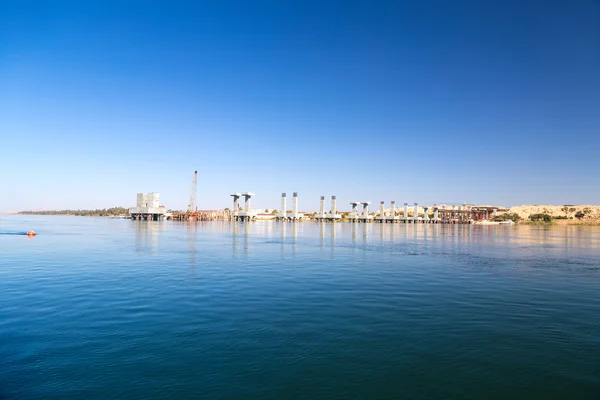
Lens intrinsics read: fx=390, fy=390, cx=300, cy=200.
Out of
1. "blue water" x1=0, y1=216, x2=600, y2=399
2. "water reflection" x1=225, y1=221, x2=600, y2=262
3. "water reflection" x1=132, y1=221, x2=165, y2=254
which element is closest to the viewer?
"blue water" x1=0, y1=216, x2=600, y2=399

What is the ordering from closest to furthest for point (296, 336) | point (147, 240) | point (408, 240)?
point (296, 336) → point (147, 240) → point (408, 240)

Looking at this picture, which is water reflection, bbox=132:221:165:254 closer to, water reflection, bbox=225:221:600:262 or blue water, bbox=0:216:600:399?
water reflection, bbox=225:221:600:262

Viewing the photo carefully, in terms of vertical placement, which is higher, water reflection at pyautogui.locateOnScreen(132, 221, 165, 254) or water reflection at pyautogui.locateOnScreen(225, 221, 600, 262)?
water reflection at pyautogui.locateOnScreen(132, 221, 165, 254)

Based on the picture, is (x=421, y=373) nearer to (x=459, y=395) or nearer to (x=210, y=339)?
(x=459, y=395)

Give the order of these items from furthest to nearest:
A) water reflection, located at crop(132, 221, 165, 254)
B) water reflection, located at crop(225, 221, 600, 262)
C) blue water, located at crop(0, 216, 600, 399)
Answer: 1. water reflection, located at crop(225, 221, 600, 262)
2. water reflection, located at crop(132, 221, 165, 254)
3. blue water, located at crop(0, 216, 600, 399)

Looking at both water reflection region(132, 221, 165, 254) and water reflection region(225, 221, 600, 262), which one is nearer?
water reflection region(132, 221, 165, 254)

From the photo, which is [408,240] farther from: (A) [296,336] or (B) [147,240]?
(A) [296,336]

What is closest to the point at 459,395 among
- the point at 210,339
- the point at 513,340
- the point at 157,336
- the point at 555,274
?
the point at 513,340

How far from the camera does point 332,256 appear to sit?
4866 cm

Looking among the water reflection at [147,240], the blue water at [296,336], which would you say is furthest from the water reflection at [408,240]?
the blue water at [296,336]

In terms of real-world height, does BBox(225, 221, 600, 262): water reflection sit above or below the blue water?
below

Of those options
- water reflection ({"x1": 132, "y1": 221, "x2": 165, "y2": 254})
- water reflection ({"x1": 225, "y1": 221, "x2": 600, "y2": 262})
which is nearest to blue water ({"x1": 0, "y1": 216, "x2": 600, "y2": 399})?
water reflection ({"x1": 132, "y1": 221, "x2": 165, "y2": 254})

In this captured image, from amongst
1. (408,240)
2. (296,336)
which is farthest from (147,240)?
(296,336)

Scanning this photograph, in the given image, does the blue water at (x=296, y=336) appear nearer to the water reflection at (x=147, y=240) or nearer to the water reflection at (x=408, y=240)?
the water reflection at (x=147, y=240)
